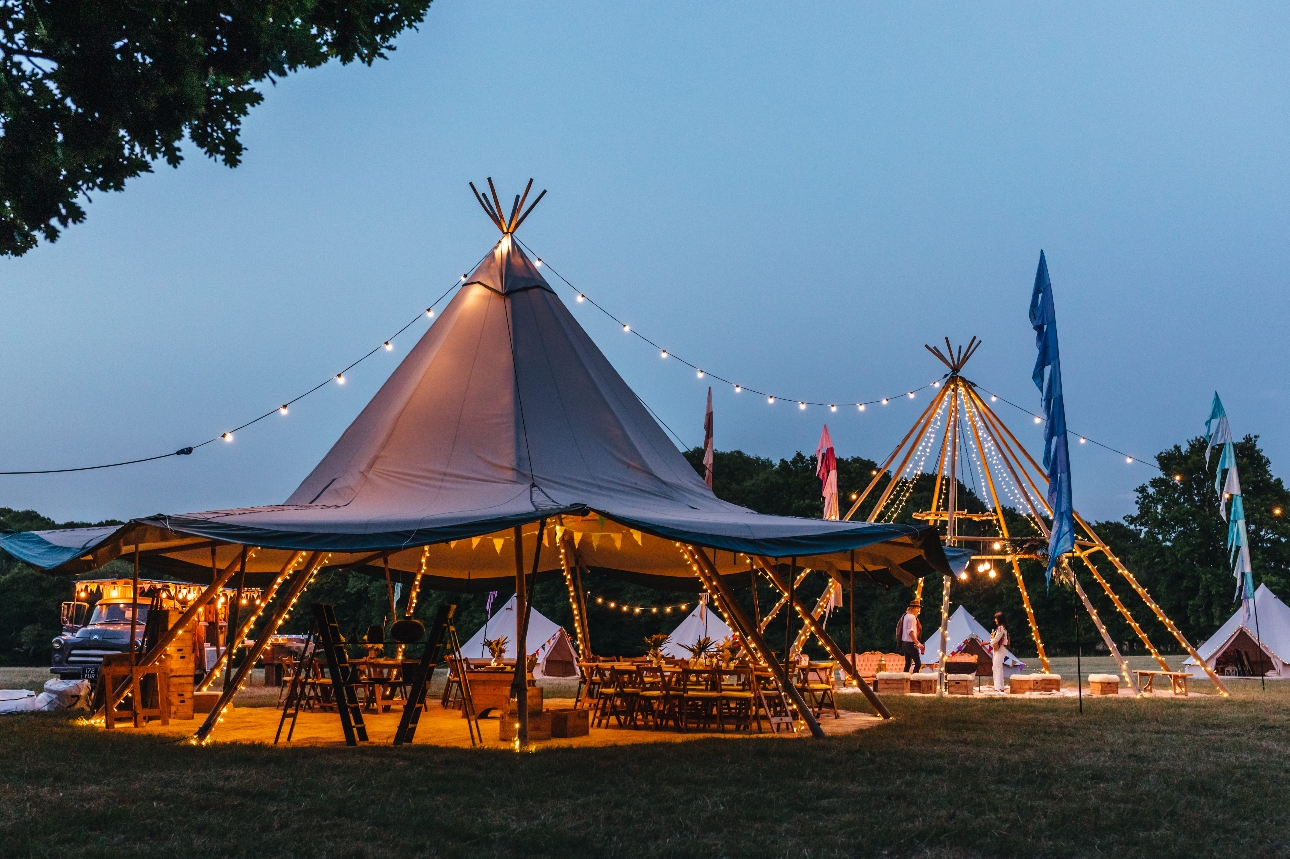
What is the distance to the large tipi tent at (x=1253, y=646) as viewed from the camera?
21.4 meters

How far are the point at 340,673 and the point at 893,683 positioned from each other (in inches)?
396

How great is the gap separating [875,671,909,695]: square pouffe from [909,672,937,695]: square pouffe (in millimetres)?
86

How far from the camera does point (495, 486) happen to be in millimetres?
8836

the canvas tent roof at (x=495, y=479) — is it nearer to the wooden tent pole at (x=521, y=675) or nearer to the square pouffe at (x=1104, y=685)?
the wooden tent pole at (x=521, y=675)

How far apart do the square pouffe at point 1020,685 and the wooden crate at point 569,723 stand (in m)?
8.84

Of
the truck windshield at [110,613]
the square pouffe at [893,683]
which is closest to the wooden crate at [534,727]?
the square pouffe at [893,683]

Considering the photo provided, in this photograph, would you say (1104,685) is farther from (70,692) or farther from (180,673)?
(70,692)

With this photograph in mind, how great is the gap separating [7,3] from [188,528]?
369 centimetres

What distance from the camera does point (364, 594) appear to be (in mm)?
35125

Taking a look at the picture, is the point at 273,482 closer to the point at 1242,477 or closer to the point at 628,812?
the point at 1242,477

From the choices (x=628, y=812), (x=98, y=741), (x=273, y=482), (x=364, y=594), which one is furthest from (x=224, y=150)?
(x=273, y=482)

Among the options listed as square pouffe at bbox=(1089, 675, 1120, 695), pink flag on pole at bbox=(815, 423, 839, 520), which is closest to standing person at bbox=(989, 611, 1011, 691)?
square pouffe at bbox=(1089, 675, 1120, 695)

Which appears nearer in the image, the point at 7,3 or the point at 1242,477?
the point at 7,3

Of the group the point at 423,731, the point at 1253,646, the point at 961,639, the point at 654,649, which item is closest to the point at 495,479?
the point at 423,731
